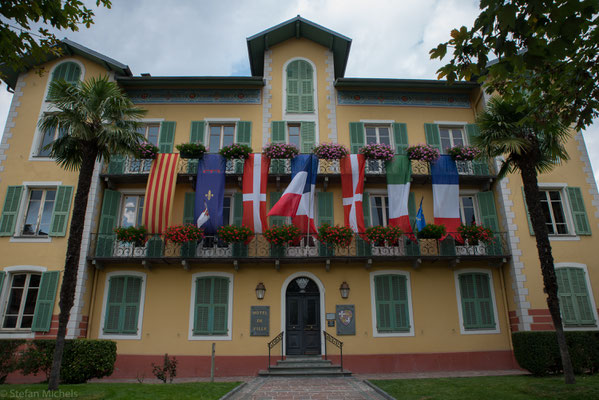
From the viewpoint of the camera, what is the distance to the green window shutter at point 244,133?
1527cm

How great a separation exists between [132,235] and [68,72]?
7.63 m

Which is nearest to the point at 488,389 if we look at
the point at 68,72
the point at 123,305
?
the point at 123,305

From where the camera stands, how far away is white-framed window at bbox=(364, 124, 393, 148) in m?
Result: 15.8

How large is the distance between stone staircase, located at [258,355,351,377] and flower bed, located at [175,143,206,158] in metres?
7.58

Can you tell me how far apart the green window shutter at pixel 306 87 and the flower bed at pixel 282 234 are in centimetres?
531

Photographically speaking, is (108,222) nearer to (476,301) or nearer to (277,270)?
(277,270)

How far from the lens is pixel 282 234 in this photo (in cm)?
1298

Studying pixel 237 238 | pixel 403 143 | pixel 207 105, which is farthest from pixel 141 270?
pixel 403 143

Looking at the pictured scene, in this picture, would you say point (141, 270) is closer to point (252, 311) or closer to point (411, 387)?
point (252, 311)

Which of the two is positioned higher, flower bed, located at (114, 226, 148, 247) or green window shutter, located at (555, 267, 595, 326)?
flower bed, located at (114, 226, 148, 247)

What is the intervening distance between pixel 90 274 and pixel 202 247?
3908 mm

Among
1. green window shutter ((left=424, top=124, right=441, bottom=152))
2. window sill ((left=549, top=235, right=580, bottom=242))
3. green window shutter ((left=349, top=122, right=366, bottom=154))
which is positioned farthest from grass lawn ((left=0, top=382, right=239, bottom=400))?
window sill ((left=549, top=235, right=580, bottom=242))

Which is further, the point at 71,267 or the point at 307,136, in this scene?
the point at 307,136

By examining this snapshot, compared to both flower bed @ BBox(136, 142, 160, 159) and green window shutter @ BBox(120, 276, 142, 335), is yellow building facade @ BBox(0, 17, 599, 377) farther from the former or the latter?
flower bed @ BBox(136, 142, 160, 159)
